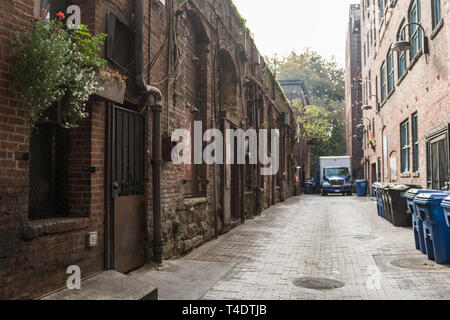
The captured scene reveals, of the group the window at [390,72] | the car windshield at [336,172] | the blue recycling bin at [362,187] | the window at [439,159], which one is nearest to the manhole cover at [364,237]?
the window at [439,159]

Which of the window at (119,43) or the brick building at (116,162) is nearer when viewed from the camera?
the brick building at (116,162)

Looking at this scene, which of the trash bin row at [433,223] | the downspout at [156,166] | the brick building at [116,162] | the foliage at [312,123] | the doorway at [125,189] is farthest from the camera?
the foliage at [312,123]

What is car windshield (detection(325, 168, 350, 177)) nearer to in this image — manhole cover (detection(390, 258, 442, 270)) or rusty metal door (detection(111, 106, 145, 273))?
manhole cover (detection(390, 258, 442, 270))

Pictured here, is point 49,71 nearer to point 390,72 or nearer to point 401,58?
point 401,58

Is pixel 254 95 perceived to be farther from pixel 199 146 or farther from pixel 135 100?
pixel 135 100

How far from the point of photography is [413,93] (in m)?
13.0

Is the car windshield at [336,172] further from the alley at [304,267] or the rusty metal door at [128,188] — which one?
the rusty metal door at [128,188]

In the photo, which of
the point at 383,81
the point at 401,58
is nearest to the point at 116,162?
the point at 401,58

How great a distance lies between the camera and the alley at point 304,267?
5.23 metres

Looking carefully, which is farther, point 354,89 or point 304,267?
point 354,89

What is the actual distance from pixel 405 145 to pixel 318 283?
11275 millimetres

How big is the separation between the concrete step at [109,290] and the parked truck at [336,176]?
26859 millimetres

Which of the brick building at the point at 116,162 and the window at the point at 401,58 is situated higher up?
the window at the point at 401,58

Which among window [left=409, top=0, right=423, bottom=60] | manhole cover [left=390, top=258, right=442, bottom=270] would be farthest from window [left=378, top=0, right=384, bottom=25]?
manhole cover [left=390, top=258, right=442, bottom=270]
